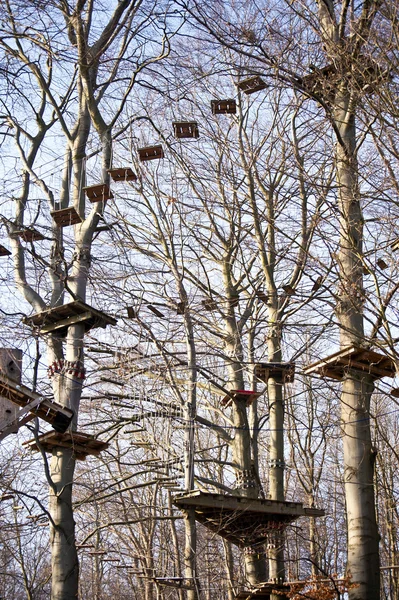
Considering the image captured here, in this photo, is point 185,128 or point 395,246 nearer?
point 395,246

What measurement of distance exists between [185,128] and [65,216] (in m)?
2.55

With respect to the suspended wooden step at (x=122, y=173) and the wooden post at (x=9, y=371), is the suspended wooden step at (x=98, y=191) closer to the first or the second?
the suspended wooden step at (x=122, y=173)

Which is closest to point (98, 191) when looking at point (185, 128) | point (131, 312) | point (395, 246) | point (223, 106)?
point (185, 128)

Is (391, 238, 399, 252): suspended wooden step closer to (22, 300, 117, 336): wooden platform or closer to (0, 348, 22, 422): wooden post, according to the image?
(0, 348, 22, 422): wooden post

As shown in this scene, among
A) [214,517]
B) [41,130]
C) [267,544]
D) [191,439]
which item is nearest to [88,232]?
[41,130]

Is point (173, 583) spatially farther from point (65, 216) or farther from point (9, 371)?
point (65, 216)

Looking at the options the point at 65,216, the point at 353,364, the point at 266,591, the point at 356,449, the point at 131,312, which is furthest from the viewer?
the point at 131,312

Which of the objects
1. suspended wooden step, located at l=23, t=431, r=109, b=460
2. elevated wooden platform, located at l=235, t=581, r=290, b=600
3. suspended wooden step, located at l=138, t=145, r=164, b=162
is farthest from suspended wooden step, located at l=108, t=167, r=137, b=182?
elevated wooden platform, located at l=235, t=581, r=290, b=600

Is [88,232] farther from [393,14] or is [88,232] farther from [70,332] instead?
[393,14]

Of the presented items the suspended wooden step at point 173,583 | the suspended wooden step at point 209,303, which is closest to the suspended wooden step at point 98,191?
Answer: the suspended wooden step at point 209,303

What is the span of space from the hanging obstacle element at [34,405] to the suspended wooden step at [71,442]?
0.24 metres

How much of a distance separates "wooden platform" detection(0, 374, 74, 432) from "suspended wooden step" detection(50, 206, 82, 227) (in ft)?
8.96

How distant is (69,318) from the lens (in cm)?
1129

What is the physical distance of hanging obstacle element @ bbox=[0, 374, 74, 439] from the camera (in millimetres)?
8375
